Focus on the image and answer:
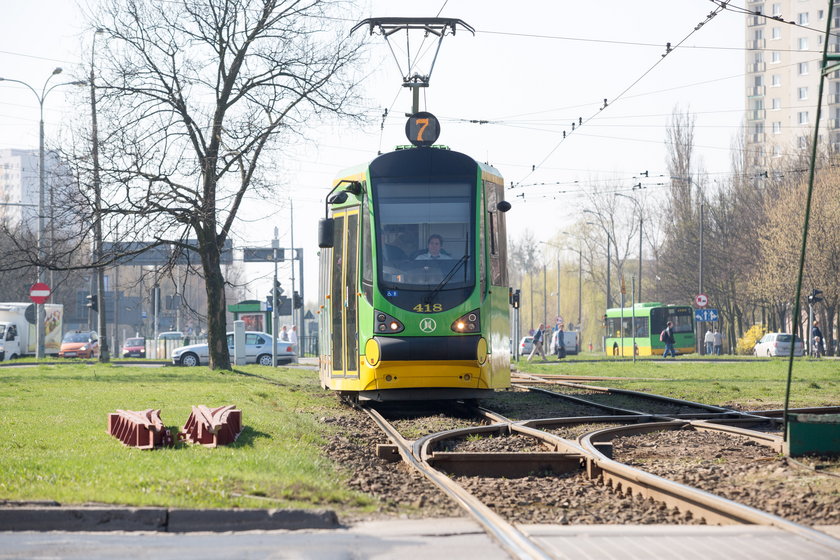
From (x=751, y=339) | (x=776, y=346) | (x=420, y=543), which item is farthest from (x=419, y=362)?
(x=751, y=339)

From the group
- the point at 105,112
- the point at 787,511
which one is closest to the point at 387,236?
the point at 787,511

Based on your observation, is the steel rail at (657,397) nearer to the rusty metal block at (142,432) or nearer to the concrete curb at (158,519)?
the rusty metal block at (142,432)

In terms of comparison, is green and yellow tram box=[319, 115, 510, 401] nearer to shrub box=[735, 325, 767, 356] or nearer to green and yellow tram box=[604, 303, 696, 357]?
green and yellow tram box=[604, 303, 696, 357]

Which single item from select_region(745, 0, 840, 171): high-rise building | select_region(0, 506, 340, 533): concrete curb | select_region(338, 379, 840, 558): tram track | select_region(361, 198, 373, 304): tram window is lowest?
select_region(338, 379, 840, 558): tram track

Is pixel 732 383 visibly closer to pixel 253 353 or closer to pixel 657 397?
pixel 657 397

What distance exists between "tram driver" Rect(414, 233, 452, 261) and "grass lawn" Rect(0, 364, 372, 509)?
8.69 feet

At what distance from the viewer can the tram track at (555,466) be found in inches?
258

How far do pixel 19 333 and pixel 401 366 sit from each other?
4642 centimetres

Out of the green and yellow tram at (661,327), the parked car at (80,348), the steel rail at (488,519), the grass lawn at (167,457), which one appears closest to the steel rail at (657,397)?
the grass lawn at (167,457)

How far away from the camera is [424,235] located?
1502 centimetres

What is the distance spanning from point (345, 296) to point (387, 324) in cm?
134

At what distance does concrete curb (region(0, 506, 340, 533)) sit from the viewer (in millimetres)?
6395

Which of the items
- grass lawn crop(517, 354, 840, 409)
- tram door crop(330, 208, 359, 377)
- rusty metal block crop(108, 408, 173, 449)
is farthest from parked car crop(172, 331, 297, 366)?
rusty metal block crop(108, 408, 173, 449)

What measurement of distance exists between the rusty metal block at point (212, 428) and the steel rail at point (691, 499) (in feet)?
11.7
